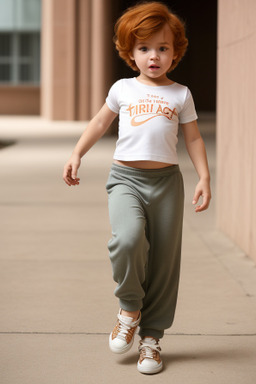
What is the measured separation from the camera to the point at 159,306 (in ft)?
12.1

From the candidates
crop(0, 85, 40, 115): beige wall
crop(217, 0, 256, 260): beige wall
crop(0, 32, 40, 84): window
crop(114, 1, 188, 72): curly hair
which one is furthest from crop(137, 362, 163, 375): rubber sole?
crop(0, 32, 40, 84): window

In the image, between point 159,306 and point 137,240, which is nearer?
point 137,240

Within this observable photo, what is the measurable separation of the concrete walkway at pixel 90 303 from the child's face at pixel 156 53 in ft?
4.60

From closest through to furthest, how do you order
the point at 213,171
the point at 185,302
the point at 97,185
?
the point at 185,302 < the point at 97,185 < the point at 213,171

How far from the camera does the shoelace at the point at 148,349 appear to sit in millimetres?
3624

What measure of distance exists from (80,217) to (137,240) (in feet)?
15.2

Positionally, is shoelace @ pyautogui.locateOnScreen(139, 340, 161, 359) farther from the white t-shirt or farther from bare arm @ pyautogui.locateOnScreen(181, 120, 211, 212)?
the white t-shirt

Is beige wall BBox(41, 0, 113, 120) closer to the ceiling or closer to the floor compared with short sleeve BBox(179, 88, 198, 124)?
closer to the floor

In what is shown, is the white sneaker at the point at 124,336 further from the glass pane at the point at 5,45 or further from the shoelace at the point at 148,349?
the glass pane at the point at 5,45

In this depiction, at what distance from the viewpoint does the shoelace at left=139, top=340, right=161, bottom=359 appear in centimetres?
362

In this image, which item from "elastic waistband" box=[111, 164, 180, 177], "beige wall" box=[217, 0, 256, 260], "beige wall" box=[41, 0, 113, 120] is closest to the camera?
"elastic waistband" box=[111, 164, 180, 177]

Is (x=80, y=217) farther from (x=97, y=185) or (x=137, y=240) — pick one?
(x=137, y=240)

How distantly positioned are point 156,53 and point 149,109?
10.2 inches

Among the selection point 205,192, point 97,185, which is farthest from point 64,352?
point 97,185
